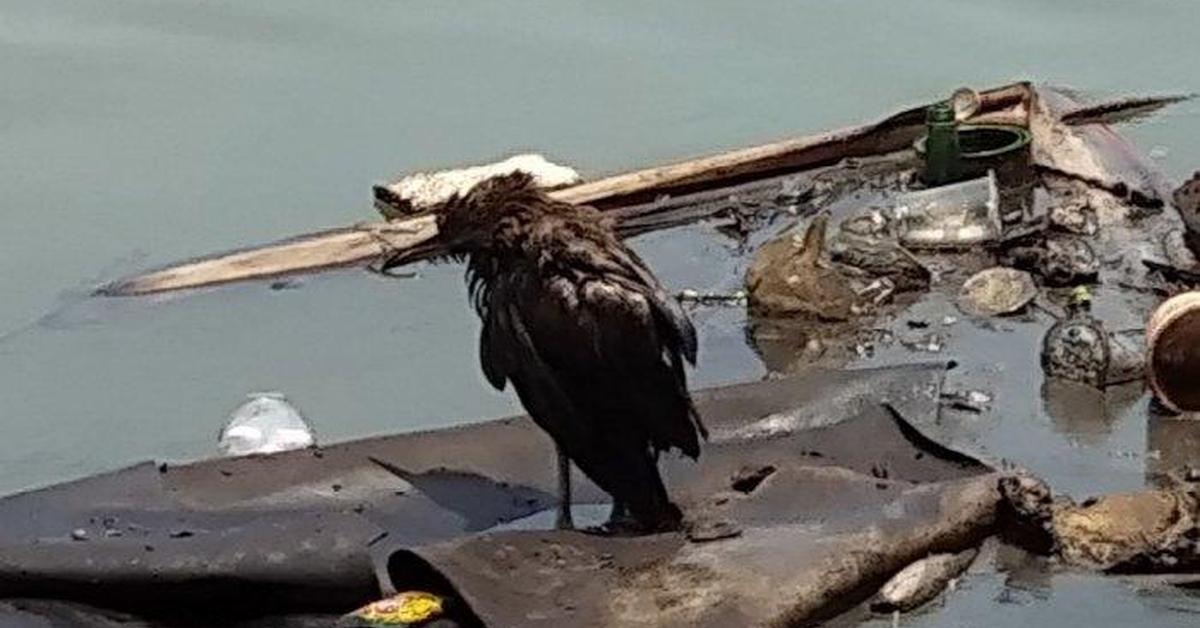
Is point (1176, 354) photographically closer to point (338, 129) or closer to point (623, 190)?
point (623, 190)

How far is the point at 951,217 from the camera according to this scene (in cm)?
607

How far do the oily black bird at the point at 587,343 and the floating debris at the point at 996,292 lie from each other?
160cm

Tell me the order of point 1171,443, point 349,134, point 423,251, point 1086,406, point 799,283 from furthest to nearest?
point 349,134, point 799,283, point 1086,406, point 1171,443, point 423,251

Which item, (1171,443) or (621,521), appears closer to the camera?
(621,521)

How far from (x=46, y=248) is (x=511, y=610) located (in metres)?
2.87

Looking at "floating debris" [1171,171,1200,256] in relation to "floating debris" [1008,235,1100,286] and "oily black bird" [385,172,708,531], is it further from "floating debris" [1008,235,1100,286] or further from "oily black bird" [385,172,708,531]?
"oily black bird" [385,172,708,531]

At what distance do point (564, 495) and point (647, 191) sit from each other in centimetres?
228

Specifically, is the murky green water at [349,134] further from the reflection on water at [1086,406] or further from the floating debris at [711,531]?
the floating debris at [711,531]

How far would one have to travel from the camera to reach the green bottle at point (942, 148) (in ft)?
20.9

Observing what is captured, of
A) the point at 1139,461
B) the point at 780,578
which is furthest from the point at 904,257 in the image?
the point at 780,578

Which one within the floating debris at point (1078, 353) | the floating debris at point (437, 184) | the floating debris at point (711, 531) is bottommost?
the floating debris at point (711, 531)

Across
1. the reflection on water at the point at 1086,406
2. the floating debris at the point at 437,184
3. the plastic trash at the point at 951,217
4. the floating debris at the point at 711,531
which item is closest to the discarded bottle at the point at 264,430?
the floating debris at the point at 711,531

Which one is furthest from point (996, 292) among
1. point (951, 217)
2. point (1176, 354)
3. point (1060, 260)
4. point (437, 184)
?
point (437, 184)

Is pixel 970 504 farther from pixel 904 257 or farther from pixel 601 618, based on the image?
pixel 904 257
